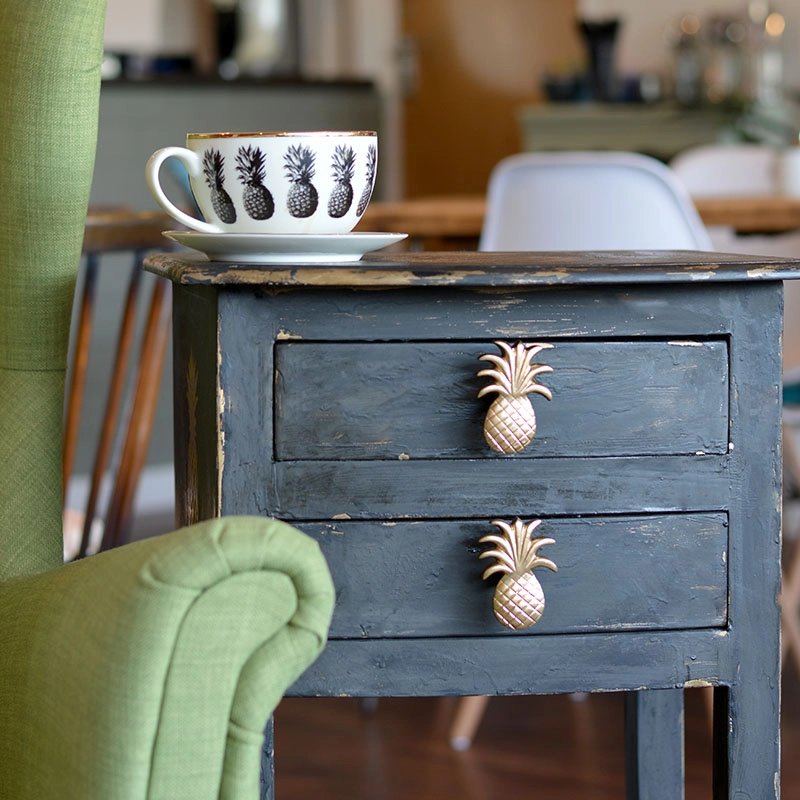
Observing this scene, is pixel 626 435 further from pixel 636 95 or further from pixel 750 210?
pixel 636 95

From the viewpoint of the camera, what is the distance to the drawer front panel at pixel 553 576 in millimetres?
766

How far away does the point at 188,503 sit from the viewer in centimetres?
86

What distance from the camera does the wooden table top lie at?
6.09 ft

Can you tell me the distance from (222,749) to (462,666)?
0.20 m

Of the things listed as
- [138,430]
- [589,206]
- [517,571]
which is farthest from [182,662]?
[589,206]

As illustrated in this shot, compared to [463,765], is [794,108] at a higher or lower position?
higher

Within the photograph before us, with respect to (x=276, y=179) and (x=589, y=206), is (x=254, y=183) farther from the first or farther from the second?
(x=589, y=206)

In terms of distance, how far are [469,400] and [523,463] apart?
0.05 metres

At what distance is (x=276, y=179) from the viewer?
0.77m

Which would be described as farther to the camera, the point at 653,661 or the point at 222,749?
the point at 653,661

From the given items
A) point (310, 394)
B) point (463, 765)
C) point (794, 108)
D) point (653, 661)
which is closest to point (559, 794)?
point (463, 765)

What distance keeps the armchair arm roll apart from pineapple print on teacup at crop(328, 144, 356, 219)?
0.23 metres

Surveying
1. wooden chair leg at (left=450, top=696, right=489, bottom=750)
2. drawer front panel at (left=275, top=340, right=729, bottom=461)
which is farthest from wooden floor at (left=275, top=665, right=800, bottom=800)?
drawer front panel at (left=275, top=340, right=729, bottom=461)

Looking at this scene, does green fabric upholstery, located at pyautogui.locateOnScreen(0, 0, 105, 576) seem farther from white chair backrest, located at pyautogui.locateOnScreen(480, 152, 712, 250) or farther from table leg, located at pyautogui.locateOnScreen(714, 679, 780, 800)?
white chair backrest, located at pyautogui.locateOnScreen(480, 152, 712, 250)
